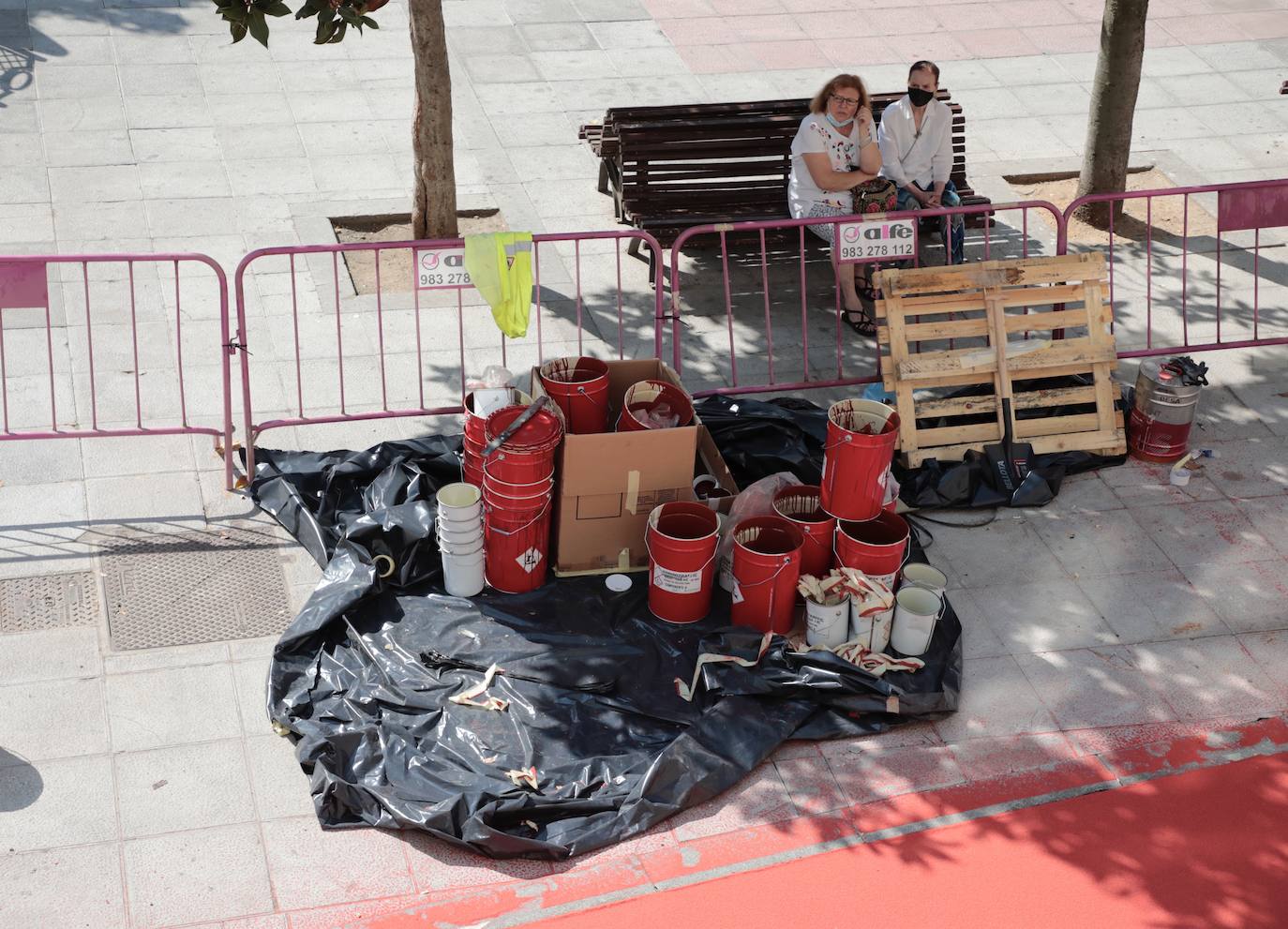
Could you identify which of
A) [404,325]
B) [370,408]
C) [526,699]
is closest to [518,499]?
[526,699]

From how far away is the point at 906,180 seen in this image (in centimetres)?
→ 1082

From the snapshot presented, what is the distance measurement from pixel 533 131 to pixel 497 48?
6.78 feet

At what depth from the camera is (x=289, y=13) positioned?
311 inches

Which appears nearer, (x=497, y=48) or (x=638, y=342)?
(x=638, y=342)

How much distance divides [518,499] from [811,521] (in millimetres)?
1599

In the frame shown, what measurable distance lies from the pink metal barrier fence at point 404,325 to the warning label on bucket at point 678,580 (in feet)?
6.90

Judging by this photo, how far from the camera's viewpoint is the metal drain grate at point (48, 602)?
762cm

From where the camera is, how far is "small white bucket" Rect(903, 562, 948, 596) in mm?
7816

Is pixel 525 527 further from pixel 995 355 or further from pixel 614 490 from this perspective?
pixel 995 355

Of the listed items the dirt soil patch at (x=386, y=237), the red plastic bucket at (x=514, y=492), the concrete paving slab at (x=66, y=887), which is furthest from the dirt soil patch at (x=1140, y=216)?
the concrete paving slab at (x=66, y=887)

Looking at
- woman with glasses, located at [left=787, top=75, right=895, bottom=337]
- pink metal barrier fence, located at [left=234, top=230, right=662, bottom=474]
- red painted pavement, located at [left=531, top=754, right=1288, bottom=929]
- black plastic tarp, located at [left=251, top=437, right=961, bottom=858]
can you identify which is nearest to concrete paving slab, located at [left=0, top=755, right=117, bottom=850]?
black plastic tarp, located at [left=251, top=437, right=961, bottom=858]

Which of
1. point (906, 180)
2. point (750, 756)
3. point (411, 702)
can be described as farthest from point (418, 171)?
point (750, 756)

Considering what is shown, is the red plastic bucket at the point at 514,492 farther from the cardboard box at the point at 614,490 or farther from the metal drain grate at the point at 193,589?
the metal drain grate at the point at 193,589

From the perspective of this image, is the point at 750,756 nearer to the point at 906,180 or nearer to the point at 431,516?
the point at 431,516
